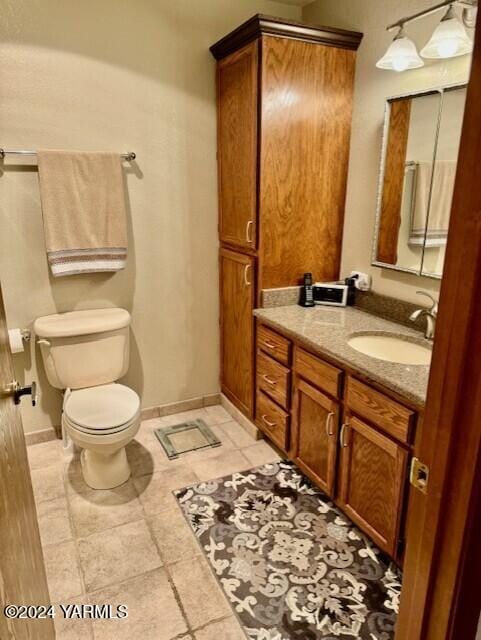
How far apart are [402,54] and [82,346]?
6.86 ft

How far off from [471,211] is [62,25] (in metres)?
2.42

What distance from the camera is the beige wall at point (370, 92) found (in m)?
2.01

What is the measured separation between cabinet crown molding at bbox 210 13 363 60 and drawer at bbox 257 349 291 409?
5.28 ft

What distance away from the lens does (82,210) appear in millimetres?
2430

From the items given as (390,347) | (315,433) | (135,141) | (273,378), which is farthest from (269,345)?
(135,141)

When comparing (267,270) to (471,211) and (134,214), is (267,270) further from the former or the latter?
(471,211)

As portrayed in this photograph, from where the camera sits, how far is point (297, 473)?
2.45 metres

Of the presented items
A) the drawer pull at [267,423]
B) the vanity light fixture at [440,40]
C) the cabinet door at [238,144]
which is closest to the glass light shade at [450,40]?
the vanity light fixture at [440,40]

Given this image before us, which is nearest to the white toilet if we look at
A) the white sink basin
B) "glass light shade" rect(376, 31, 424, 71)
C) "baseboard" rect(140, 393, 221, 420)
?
"baseboard" rect(140, 393, 221, 420)

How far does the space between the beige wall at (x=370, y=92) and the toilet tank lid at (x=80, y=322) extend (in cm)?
136

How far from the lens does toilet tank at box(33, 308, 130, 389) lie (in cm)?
239

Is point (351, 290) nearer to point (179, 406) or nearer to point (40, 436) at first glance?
point (179, 406)

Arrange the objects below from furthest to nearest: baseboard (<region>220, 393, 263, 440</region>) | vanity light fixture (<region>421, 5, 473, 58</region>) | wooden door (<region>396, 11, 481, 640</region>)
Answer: baseboard (<region>220, 393, 263, 440</region>)
vanity light fixture (<region>421, 5, 473, 58</region>)
wooden door (<region>396, 11, 481, 640</region>)

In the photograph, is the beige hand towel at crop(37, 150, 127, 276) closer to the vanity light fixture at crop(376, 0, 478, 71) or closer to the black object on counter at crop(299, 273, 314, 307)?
the black object on counter at crop(299, 273, 314, 307)
